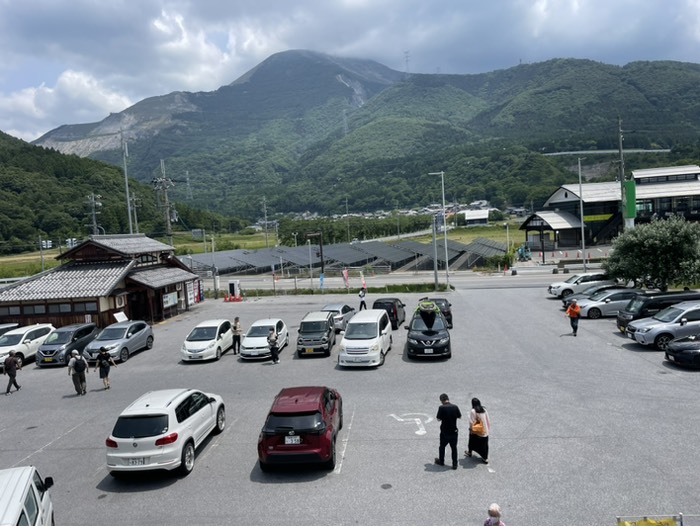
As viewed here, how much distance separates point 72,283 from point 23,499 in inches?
1054

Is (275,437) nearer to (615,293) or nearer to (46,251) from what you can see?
(615,293)

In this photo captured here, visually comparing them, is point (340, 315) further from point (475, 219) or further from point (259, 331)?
point (475, 219)

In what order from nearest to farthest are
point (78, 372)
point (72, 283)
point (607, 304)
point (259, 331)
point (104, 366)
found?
point (78, 372) < point (104, 366) < point (259, 331) < point (607, 304) < point (72, 283)

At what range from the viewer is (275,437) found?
1163 cm

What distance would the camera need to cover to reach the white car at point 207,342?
77.9 feet

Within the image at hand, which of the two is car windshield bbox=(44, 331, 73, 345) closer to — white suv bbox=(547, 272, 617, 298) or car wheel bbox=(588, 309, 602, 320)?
car wheel bbox=(588, 309, 602, 320)

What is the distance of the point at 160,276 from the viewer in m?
36.3

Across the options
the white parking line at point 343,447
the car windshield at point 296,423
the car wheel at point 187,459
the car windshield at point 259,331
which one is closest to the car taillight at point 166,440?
the car wheel at point 187,459

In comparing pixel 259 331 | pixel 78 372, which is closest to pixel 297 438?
pixel 78 372

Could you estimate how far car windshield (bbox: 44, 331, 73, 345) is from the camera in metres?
25.6

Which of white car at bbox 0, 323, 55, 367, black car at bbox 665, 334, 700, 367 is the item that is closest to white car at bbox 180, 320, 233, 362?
white car at bbox 0, 323, 55, 367

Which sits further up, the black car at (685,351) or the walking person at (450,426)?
the walking person at (450,426)

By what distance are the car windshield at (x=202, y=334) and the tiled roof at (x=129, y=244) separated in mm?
11579

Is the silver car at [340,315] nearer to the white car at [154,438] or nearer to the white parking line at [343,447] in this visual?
the white parking line at [343,447]
